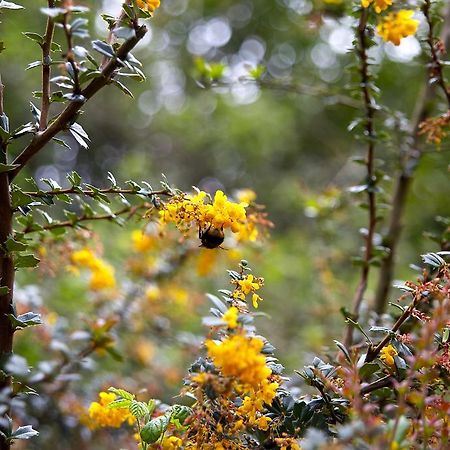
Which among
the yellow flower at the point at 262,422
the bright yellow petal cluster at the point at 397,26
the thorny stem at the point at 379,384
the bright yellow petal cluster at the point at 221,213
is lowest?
the yellow flower at the point at 262,422

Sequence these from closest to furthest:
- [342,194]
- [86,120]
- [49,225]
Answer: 1. [49,225]
2. [342,194]
3. [86,120]

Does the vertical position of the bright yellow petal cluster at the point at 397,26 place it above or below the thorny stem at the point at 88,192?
above

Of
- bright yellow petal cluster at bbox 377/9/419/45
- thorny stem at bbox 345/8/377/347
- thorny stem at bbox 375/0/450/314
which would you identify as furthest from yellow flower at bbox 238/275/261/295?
thorny stem at bbox 375/0/450/314

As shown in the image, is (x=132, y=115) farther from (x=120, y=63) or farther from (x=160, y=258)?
(x=120, y=63)

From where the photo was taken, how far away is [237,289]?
2.81 feet

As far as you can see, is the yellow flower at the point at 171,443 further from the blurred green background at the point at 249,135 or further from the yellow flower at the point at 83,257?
the blurred green background at the point at 249,135

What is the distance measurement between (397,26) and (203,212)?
21.1 inches

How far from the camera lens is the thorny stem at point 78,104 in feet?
2.68

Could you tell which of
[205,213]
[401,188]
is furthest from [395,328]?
[401,188]

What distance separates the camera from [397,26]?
109 centimetres

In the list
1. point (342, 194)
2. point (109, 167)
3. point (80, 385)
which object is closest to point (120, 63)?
point (342, 194)

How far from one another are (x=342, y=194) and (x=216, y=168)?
3176mm

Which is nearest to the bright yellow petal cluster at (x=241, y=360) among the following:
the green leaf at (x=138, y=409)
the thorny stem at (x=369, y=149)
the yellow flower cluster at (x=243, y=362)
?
the yellow flower cluster at (x=243, y=362)

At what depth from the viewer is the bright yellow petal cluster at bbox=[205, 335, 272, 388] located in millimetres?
706
